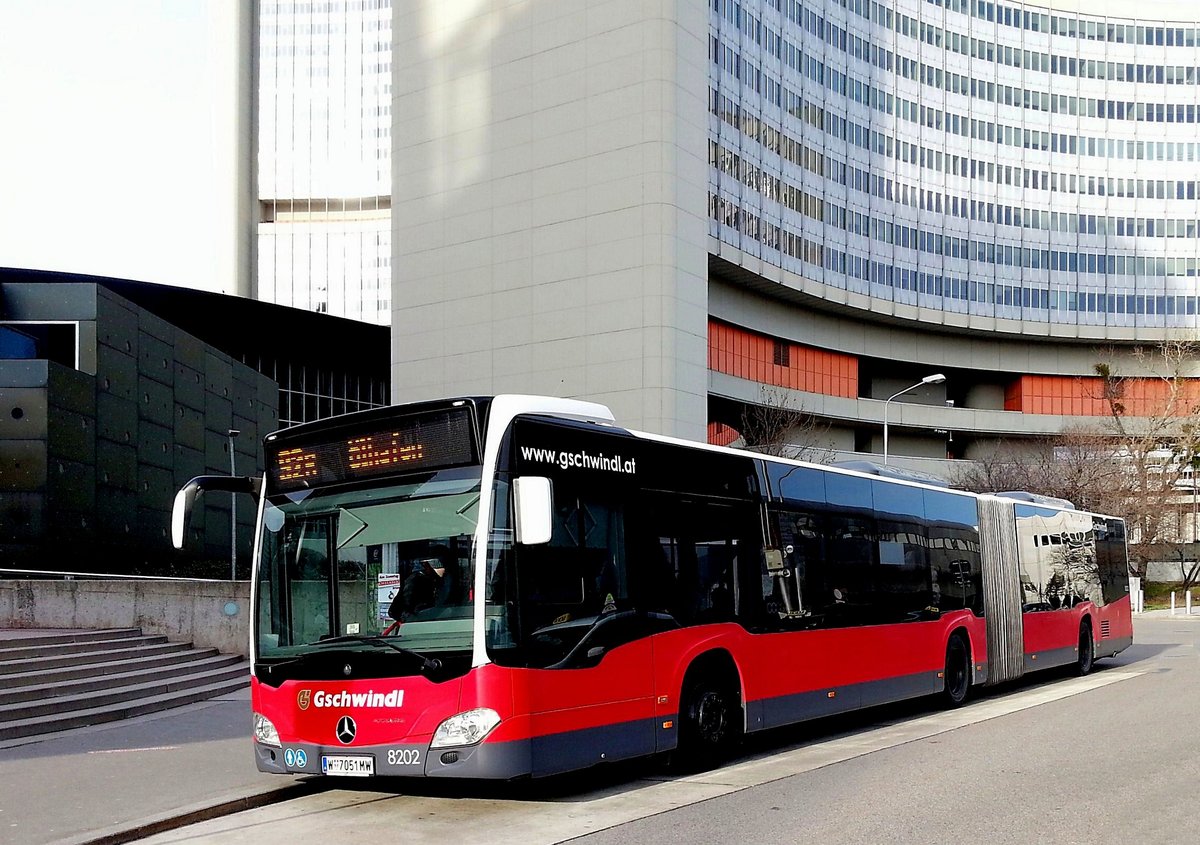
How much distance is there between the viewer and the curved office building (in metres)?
58.4

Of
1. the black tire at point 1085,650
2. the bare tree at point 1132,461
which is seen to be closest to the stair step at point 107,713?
the black tire at point 1085,650

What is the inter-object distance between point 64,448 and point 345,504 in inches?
1109

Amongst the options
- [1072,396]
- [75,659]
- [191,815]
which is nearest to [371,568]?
[191,815]

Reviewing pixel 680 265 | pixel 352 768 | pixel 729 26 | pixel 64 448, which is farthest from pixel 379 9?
pixel 352 768

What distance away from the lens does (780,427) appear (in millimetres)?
68188

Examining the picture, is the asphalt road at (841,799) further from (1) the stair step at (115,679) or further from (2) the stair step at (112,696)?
(1) the stair step at (115,679)

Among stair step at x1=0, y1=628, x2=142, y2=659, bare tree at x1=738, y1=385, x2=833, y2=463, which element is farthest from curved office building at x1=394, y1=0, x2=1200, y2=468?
stair step at x1=0, y1=628, x2=142, y2=659

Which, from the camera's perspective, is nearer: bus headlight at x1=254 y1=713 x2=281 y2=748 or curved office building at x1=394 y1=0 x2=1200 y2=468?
bus headlight at x1=254 y1=713 x2=281 y2=748

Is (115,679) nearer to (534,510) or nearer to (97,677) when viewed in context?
(97,677)

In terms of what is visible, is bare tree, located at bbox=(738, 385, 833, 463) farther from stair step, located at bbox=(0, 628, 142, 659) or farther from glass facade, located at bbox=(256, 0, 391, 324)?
glass facade, located at bbox=(256, 0, 391, 324)

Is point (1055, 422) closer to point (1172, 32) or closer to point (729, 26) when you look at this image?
point (1172, 32)

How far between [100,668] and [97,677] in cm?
54

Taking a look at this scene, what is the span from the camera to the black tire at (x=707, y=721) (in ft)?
37.0

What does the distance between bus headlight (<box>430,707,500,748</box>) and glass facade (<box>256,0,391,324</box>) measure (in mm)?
132797
